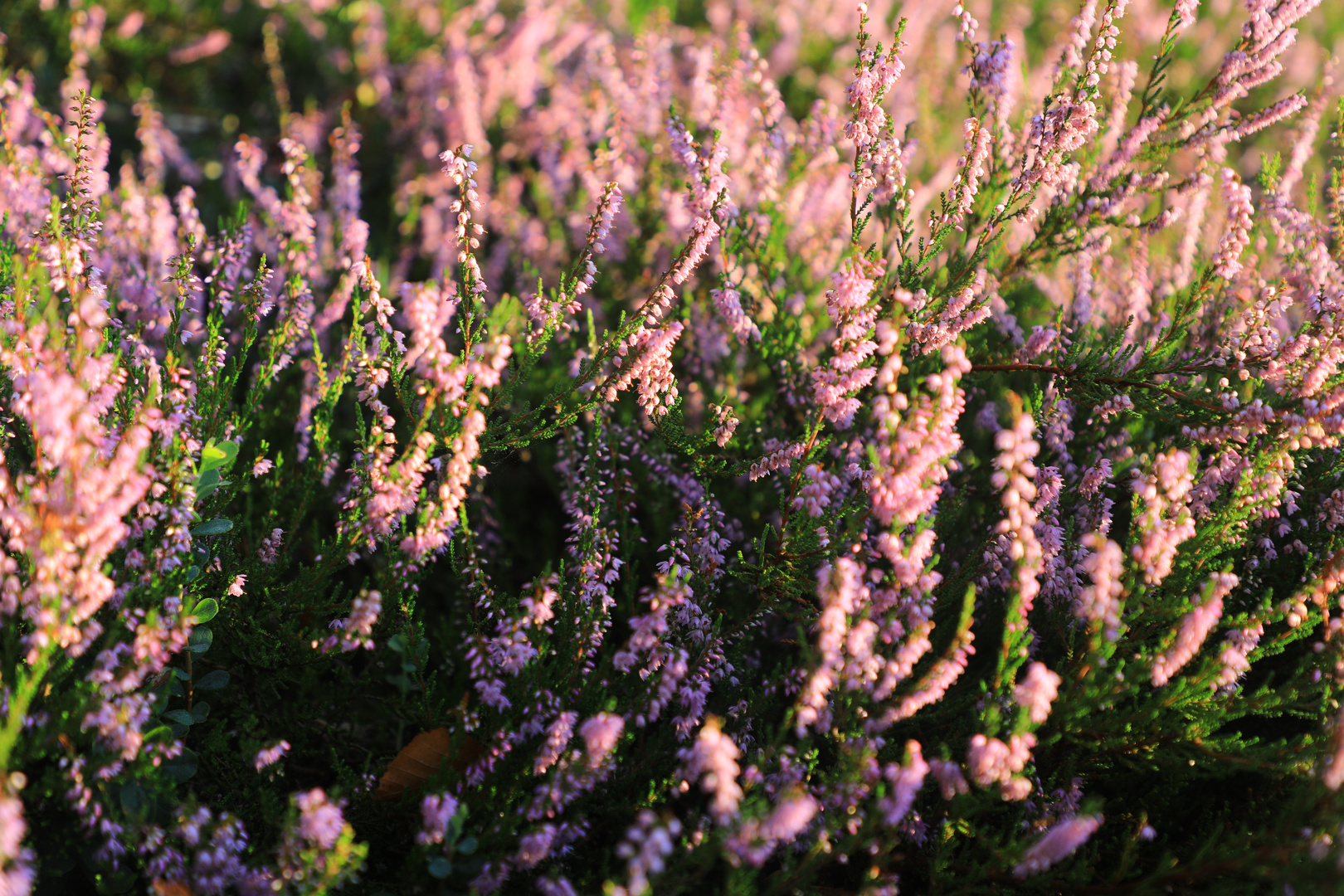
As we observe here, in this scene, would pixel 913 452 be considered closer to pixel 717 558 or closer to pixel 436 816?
pixel 717 558

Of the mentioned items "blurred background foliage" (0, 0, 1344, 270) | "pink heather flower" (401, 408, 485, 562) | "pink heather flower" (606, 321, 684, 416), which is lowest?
"pink heather flower" (401, 408, 485, 562)

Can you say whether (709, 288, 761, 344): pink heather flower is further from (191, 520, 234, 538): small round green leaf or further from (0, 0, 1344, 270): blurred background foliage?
(0, 0, 1344, 270): blurred background foliage

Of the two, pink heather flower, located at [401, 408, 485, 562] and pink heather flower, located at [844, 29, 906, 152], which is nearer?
pink heather flower, located at [401, 408, 485, 562]

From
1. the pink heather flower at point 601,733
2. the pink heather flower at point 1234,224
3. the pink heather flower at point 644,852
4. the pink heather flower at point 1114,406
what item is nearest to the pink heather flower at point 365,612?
the pink heather flower at point 601,733

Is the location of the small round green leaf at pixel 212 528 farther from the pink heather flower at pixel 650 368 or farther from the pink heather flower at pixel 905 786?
the pink heather flower at pixel 905 786

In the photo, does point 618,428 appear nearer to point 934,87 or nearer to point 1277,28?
point 1277,28

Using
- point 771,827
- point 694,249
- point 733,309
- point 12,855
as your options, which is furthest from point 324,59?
point 771,827

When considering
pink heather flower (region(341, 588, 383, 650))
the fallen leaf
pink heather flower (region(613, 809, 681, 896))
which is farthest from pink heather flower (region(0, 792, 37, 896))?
pink heather flower (region(613, 809, 681, 896))
